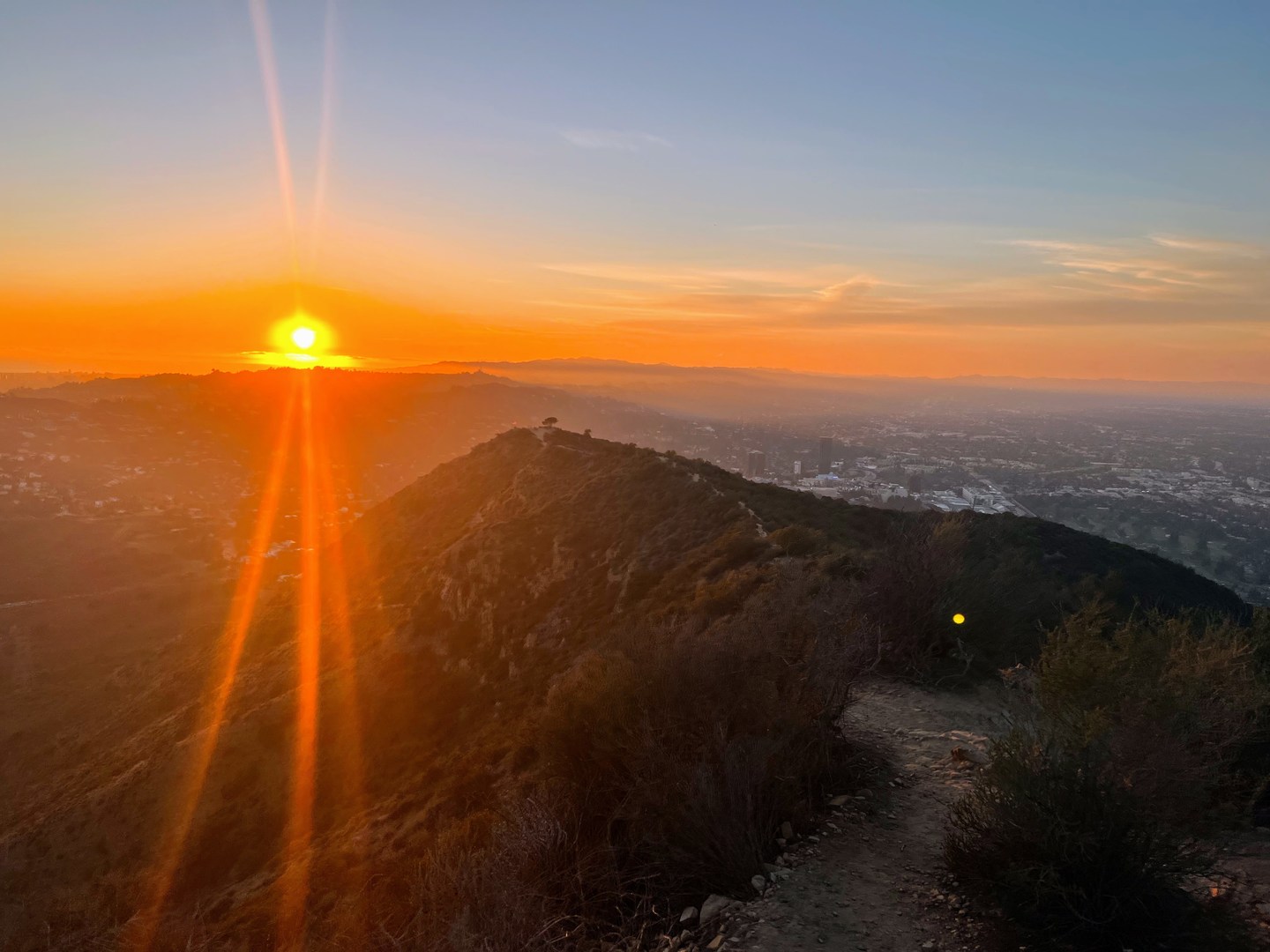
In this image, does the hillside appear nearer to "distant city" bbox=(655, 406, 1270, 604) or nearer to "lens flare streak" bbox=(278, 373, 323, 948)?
"lens flare streak" bbox=(278, 373, 323, 948)

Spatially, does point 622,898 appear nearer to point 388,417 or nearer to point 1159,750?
point 1159,750

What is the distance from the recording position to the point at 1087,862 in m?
5.27

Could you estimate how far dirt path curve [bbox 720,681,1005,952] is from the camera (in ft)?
19.1

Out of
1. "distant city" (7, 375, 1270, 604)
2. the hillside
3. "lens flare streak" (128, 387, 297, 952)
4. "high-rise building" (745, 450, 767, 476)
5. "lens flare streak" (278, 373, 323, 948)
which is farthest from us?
"high-rise building" (745, 450, 767, 476)

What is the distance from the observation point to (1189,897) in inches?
216

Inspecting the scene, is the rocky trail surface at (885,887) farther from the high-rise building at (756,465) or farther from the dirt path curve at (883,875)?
the high-rise building at (756,465)

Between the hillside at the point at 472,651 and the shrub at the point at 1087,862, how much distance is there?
3.10 m

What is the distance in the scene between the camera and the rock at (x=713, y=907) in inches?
248

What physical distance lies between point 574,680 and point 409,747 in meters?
12.5

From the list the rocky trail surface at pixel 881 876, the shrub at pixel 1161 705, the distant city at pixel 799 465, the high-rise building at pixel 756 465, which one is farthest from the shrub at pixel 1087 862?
the high-rise building at pixel 756 465

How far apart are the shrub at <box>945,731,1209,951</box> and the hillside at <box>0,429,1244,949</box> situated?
3099mm

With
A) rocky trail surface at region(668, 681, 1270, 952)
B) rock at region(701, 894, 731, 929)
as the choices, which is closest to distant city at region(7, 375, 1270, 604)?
rocky trail surface at region(668, 681, 1270, 952)

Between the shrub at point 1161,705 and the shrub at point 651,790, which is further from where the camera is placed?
the shrub at point 651,790

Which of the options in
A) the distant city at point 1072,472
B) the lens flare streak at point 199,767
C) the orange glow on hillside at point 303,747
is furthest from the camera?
the distant city at point 1072,472
